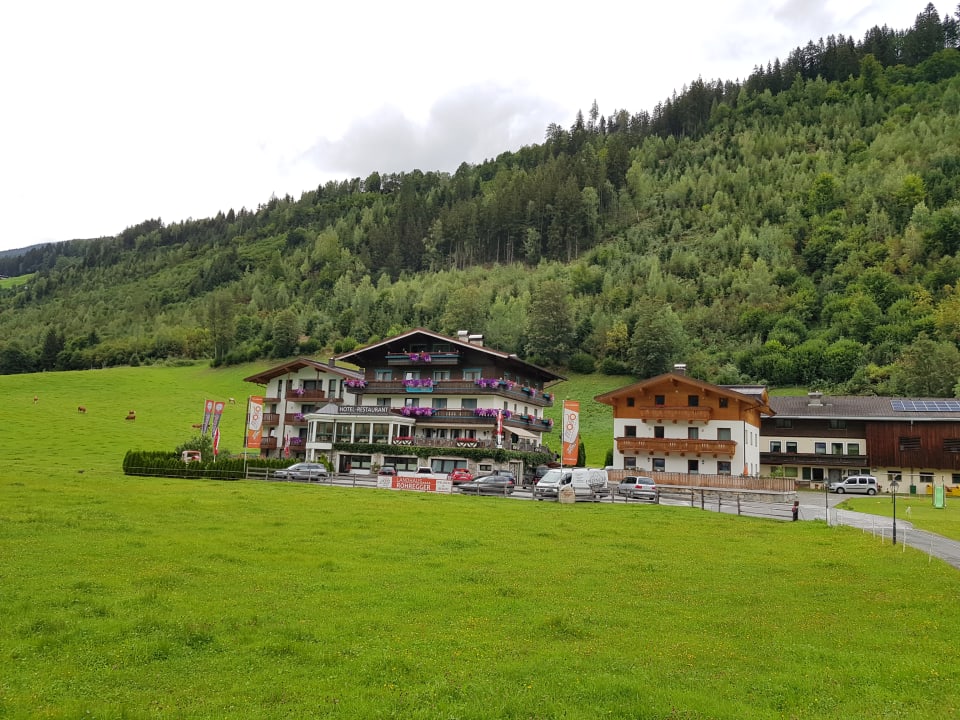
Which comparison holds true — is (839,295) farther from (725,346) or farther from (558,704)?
(558,704)

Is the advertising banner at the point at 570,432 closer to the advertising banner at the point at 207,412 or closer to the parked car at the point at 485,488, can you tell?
the parked car at the point at 485,488

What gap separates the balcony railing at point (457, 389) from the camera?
216 ft

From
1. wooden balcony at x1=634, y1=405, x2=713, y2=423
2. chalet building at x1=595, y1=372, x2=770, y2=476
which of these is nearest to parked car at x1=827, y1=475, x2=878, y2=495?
chalet building at x1=595, y1=372, x2=770, y2=476

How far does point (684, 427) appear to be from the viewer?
6400cm

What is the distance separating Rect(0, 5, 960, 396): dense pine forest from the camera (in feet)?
353

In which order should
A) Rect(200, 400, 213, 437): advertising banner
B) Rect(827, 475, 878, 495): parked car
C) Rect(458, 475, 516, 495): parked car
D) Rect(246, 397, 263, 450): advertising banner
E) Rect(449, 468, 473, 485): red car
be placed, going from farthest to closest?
Rect(827, 475, 878, 495): parked car < Rect(449, 468, 473, 485): red car < Rect(246, 397, 263, 450): advertising banner < Rect(200, 400, 213, 437): advertising banner < Rect(458, 475, 516, 495): parked car

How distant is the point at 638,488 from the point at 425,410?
25.6 meters

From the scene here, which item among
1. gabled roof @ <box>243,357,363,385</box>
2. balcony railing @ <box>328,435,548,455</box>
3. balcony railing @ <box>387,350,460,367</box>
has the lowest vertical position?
balcony railing @ <box>328,435,548,455</box>

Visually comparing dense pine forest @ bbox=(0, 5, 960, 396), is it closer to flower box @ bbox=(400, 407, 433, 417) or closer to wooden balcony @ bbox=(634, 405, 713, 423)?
wooden balcony @ bbox=(634, 405, 713, 423)

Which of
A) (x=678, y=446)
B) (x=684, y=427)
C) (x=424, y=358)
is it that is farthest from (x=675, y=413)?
(x=424, y=358)

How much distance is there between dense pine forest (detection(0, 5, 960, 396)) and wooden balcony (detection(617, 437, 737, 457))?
128 ft

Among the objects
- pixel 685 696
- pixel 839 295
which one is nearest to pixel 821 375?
pixel 839 295

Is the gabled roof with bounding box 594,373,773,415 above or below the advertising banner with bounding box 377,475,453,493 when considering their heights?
above

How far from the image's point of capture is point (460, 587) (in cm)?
1599
